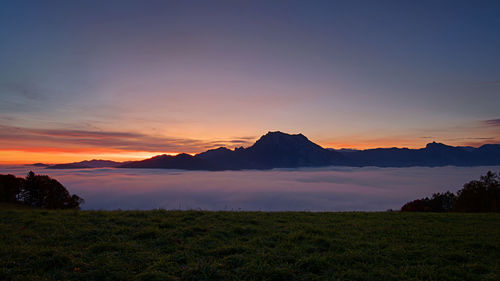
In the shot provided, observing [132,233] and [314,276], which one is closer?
[314,276]

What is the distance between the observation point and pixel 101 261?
847 centimetres

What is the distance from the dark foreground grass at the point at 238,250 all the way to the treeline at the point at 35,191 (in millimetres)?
52287

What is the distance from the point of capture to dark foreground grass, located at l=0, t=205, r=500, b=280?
25.5ft

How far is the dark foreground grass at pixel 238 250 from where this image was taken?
25.5ft

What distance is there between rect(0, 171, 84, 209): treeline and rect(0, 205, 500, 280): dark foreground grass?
172 ft

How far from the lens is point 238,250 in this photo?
31.9ft

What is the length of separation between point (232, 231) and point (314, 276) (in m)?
5.65

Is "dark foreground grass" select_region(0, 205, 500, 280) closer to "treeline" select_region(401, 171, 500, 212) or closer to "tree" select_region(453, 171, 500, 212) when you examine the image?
"treeline" select_region(401, 171, 500, 212)

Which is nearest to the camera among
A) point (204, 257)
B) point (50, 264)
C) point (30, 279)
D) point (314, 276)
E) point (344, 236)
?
point (30, 279)

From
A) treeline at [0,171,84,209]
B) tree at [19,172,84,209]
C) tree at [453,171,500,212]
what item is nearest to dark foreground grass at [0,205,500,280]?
tree at [453,171,500,212]

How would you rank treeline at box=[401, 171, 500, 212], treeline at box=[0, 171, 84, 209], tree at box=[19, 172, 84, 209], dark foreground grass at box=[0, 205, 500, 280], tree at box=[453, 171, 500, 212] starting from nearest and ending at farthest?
dark foreground grass at box=[0, 205, 500, 280] < treeline at box=[401, 171, 500, 212] < tree at box=[453, 171, 500, 212] < treeline at box=[0, 171, 84, 209] < tree at box=[19, 172, 84, 209]

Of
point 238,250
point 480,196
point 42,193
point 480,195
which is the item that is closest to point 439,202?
→ point 480,195

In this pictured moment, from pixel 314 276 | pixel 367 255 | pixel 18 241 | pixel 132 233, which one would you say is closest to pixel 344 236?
pixel 367 255

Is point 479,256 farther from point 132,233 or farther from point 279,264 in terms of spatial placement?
point 132,233
